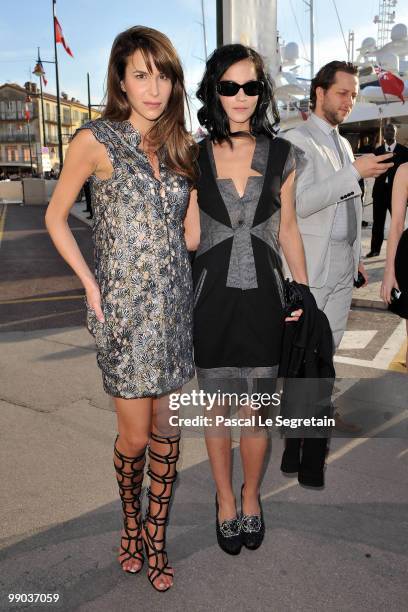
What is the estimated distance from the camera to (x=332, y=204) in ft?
9.31

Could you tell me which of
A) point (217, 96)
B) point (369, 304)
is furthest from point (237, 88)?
point (369, 304)

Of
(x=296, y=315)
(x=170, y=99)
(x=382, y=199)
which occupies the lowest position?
(x=296, y=315)

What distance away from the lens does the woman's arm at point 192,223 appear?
2287mm

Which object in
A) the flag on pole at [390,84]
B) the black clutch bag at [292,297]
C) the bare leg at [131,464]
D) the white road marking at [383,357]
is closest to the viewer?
the bare leg at [131,464]

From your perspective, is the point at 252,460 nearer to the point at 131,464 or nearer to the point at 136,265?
the point at 131,464

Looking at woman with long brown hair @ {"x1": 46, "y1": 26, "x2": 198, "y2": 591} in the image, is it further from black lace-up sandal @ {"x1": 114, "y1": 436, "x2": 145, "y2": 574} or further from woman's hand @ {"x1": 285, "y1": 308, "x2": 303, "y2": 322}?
woman's hand @ {"x1": 285, "y1": 308, "x2": 303, "y2": 322}

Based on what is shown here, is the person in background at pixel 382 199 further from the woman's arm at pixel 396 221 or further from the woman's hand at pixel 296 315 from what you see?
the woman's hand at pixel 296 315

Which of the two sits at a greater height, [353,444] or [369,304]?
[369,304]

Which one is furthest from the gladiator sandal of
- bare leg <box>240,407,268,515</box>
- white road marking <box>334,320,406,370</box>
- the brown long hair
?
white road marking <box>334,320,406,370</box>

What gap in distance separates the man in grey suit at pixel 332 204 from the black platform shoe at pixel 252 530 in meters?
1.27

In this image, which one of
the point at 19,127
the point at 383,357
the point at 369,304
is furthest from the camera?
the point at 19,127

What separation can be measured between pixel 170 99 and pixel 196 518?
6.43 ft

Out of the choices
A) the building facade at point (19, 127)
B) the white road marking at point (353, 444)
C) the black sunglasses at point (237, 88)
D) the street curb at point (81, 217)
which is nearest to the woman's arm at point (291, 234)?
the black sunglasses at point (237, 88)

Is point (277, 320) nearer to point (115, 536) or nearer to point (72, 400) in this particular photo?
point (115, 536)
